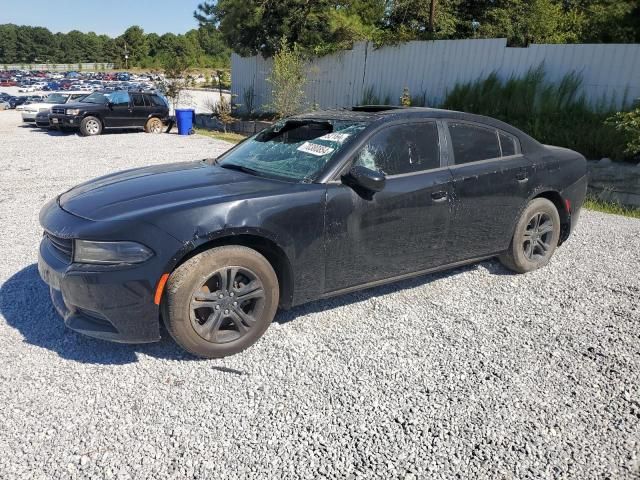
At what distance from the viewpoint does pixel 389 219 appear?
3654 millimetres

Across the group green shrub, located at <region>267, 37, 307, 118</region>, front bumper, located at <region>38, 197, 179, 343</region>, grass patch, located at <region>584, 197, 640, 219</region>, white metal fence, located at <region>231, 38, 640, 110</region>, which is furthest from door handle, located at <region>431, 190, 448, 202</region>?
green shrub, located at <region>267, 37, 307, 118</region>

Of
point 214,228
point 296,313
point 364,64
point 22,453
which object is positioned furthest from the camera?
point 364,64

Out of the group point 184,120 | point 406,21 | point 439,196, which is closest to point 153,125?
point 184,120

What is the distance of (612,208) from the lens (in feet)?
25.4

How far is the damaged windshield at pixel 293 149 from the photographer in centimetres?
365

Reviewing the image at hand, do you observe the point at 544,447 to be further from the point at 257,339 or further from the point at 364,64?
the point at 364,64

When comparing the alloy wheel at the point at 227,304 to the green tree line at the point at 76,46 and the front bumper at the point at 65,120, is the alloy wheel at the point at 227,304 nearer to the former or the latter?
the front bumper at the point at 65,120

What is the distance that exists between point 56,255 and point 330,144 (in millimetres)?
2019

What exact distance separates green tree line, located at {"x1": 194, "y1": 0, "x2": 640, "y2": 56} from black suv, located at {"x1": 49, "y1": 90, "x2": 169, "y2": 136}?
13.5 feet

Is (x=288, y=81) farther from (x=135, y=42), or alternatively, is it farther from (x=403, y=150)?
(x=135, y=42)

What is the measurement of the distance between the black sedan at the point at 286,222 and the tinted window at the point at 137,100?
1422 centimetres

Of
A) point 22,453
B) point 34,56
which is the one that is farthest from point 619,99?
point 34,56

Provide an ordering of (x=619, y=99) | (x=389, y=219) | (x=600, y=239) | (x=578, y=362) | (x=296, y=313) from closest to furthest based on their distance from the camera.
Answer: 1. (x=578, y=362)
2. (x=389, y=219)
3. (x=296, y=313)
4. (x=600, y=239)
5. (x=619, y=99)

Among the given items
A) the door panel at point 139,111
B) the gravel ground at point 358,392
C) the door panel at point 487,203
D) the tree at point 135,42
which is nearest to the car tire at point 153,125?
the door panel at point 139,111
